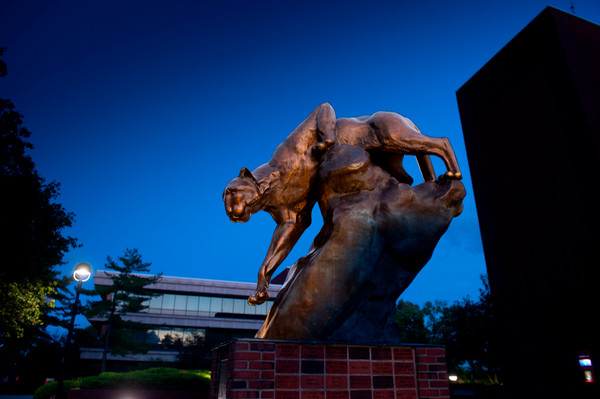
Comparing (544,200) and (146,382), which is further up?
(544,200)

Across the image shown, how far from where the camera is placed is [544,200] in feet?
49.4

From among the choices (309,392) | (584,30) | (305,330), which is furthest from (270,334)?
(584,30)

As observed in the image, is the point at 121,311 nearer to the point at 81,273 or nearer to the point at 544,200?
the point at 81,273

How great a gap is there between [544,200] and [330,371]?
47.5 ft

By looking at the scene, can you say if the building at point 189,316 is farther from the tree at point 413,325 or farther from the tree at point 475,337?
the tree at point 475,337

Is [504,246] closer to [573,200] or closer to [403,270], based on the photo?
[573,200]

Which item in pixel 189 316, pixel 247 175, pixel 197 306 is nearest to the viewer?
pixel 247 175

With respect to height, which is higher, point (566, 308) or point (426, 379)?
point (566, 308)

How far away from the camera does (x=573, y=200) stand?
45.7 ft

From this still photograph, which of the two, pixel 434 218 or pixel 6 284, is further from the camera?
pixel 6 284

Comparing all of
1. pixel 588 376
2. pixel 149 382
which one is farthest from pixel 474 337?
pixel 149 382

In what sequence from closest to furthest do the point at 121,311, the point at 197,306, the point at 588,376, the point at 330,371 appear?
1. the point at 330,371
2. the point at 588,376
3. the point at 121,311
4. the point at 197,306

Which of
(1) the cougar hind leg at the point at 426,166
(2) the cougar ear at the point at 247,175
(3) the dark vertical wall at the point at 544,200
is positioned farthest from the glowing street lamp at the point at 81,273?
(3) the dark vertical wall at the point at 544,200

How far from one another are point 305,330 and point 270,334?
16.5 inches
